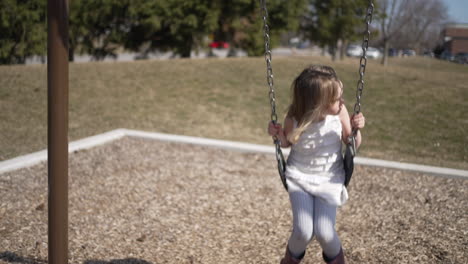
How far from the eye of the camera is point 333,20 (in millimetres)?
16453

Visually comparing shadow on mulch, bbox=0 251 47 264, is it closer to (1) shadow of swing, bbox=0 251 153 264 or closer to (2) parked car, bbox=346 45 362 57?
(1) shadow of swing, bbox=0 251 153 264

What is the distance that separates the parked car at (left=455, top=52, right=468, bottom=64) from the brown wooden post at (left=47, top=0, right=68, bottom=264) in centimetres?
616

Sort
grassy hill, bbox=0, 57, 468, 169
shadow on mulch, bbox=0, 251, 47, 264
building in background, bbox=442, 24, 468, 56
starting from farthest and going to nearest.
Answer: grassy hill, bbox=0, 57, 468, 169 < building in background, bbox=442, 24, 468, 56 < shadow on mulch, bbox=0, 251, 47, 264

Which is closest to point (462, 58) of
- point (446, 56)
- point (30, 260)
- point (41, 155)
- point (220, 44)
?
point (446, 56)

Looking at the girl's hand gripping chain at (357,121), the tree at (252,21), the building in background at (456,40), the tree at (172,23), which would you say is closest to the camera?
the girl's hand gripping chain at (357,121)

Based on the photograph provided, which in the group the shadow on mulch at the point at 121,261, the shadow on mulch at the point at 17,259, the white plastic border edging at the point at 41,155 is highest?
the white plastic border edging at the point at 41,155

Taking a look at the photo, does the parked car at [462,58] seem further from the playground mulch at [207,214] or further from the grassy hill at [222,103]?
the playground mulch at [207,214]

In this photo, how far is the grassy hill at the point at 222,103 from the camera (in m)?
6.92

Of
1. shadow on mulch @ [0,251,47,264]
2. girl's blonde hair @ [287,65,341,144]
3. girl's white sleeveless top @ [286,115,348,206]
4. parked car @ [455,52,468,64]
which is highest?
parked car @ [455,52,468,64]

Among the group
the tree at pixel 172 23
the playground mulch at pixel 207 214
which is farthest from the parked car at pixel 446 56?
the tree at pixel 172 23

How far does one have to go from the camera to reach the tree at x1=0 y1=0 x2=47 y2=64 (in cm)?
1262

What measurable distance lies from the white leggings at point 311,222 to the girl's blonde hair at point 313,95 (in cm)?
32

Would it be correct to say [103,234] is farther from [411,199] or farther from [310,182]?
[411,199]

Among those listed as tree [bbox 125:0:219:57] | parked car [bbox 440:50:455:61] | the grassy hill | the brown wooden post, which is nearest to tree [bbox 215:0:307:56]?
tree [bbox 125:0:219:57]
